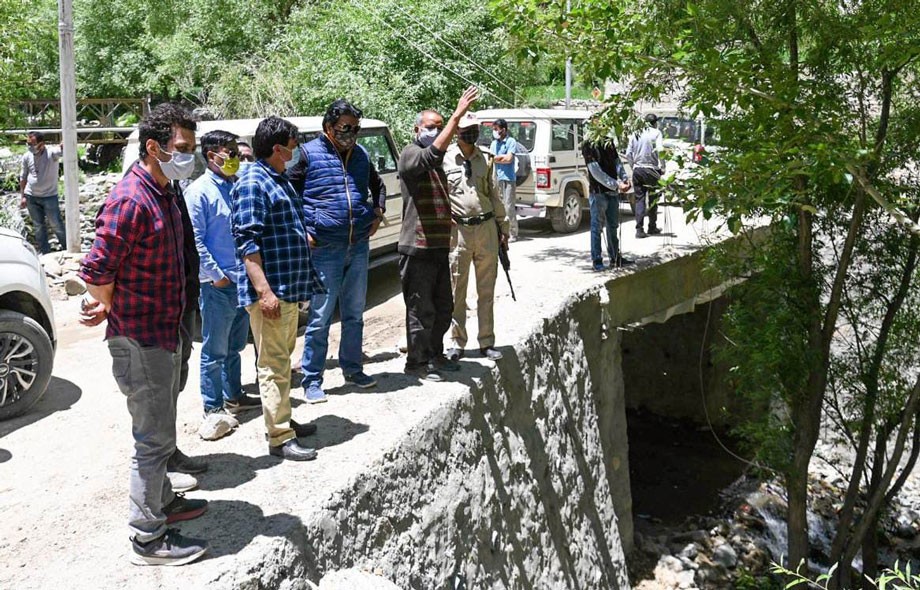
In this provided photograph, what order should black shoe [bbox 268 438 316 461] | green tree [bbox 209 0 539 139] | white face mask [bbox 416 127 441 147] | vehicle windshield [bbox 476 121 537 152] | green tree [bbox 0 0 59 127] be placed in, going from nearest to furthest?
1. black shoe [bbox 268 438 316 461]
2. white face mask [bbox 416 127 441 147]
3. green tree [bbox 0 0 59 127]
4. vehicle windshield [bbox 476 121 537 152]
5. green tree [bbox 209 0 539 139]

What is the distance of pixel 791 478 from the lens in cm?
962

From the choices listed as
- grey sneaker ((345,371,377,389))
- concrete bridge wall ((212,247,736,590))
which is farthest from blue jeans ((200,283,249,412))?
concrete bridge wall ((212,247,736,590))

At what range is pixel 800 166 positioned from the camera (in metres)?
7.51

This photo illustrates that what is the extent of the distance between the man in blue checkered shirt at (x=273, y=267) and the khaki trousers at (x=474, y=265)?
1888 millimetres

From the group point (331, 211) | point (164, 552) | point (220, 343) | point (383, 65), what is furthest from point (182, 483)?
point (383, 65)

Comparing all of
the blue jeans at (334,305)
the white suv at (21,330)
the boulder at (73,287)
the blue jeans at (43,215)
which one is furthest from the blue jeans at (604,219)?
the blue jeans at (43,215)

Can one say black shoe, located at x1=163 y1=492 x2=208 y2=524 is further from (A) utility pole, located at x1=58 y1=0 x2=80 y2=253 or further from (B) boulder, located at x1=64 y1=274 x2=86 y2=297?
(A) utility pole, located at x1=58 y1=0 x2=80 y2=253

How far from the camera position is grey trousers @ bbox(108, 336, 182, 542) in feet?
12.9

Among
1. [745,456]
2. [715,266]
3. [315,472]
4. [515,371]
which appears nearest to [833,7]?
[715,266]

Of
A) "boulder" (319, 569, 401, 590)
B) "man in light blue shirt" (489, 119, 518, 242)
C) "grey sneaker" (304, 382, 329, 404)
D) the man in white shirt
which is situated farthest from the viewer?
the man in white shirt

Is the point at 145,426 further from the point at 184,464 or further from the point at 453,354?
the point at 453,354

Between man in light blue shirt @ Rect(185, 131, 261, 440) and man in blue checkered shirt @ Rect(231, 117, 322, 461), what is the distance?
639mm

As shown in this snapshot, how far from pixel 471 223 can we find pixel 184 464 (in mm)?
2802

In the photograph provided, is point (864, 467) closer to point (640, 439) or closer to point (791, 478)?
point (791, 478)
